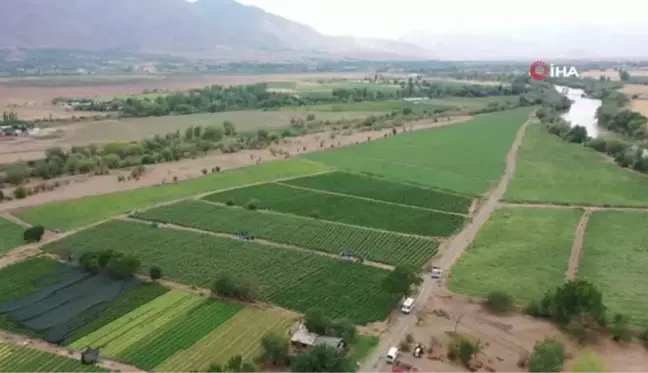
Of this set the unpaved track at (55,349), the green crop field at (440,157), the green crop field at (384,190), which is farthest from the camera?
the green crop field at (440,157)

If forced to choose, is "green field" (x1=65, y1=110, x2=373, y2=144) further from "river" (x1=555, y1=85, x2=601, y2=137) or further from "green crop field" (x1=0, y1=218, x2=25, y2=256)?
"river" (x1=555, y1=85, x2=601, y2=137)

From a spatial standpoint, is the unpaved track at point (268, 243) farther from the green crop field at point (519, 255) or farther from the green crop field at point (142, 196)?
the green crop field at point (519, 255)

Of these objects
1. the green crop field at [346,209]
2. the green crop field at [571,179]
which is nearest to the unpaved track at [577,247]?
the green crop field at [571,179]

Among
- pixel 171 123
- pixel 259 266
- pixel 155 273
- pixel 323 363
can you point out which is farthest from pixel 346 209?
pixel 171 123

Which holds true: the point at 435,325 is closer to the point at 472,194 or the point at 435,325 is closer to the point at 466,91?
the point at 472,194

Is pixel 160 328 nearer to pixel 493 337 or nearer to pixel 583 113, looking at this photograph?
pixel 493 337

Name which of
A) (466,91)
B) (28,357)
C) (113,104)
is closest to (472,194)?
(28,357)

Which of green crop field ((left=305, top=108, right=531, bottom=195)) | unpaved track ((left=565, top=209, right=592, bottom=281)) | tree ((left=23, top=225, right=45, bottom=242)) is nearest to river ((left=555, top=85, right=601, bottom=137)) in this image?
green crop field ((left=305, top=108, right=531, bottom=195))
